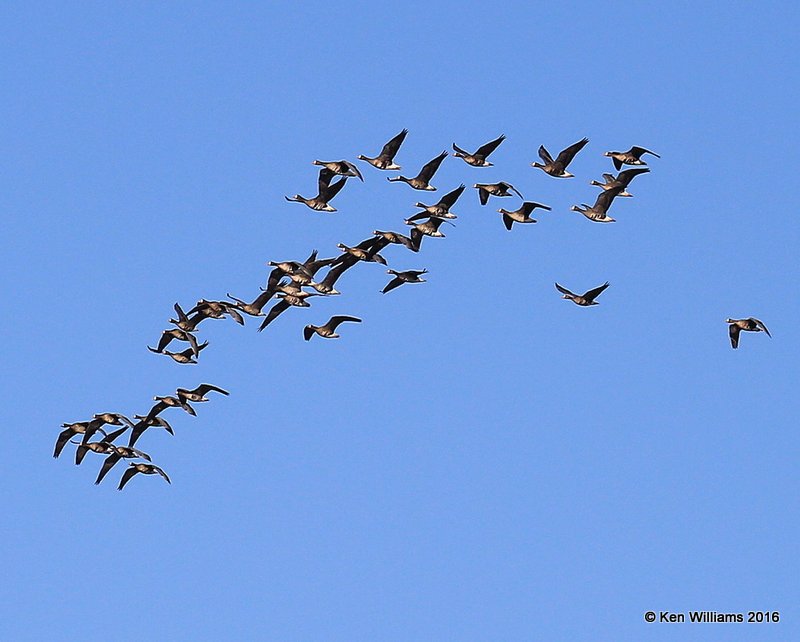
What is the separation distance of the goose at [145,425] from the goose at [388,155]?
11.1 metres

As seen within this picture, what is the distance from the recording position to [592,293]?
52.1 meters

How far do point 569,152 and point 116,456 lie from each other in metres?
18.3

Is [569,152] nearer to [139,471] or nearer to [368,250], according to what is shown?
[368,250]

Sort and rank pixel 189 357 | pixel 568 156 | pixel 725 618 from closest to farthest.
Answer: pixel 725 618 → pixel 568 156 → pixel 189 357

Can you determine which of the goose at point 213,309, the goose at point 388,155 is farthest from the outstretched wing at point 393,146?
the goose at point 213,309

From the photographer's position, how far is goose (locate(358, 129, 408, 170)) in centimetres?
4969

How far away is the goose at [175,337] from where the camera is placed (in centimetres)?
5234

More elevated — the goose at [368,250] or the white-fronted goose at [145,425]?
the goose at [368,250]

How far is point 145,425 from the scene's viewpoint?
5341 centimetres

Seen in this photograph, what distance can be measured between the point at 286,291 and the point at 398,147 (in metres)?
6.38

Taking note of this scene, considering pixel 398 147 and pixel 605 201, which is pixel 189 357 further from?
pixel 605 201

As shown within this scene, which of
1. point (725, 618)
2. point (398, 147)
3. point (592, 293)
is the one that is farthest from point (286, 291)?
point (725, 618)

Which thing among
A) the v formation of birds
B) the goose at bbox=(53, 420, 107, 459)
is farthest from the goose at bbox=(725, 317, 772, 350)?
the goose at bbox=(53, 420, 107, 459)

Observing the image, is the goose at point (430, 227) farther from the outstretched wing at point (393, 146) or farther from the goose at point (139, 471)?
the goose at point (139, 471)
